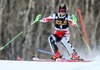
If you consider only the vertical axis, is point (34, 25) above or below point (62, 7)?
below

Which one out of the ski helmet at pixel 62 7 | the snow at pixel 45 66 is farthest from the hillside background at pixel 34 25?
the snow at pixel 45 66

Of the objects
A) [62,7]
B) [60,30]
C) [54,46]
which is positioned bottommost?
[54,46]

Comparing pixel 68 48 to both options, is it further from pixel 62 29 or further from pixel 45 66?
pixel 45 66

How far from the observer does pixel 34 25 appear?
7.45 m

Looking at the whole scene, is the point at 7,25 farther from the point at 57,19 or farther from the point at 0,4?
the point at 57,19

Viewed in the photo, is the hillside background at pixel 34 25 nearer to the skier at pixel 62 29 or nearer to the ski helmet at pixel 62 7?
the skier at pixel 62 29

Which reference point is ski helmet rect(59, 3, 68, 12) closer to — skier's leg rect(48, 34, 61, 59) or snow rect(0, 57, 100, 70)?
skier's leg rect(48, 34, 61, 59)

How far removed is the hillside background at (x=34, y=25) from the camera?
284 inches

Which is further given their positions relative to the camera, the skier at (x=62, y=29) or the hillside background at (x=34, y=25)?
the hillside background at (x=34, y=25)

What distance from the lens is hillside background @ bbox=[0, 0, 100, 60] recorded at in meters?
7.20

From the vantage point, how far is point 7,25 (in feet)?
24.4

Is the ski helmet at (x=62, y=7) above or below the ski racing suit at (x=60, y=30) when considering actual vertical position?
above

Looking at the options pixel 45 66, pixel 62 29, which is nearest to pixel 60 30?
pixel 62 29

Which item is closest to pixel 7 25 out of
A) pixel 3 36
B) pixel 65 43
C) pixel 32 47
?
pixel 3 36
